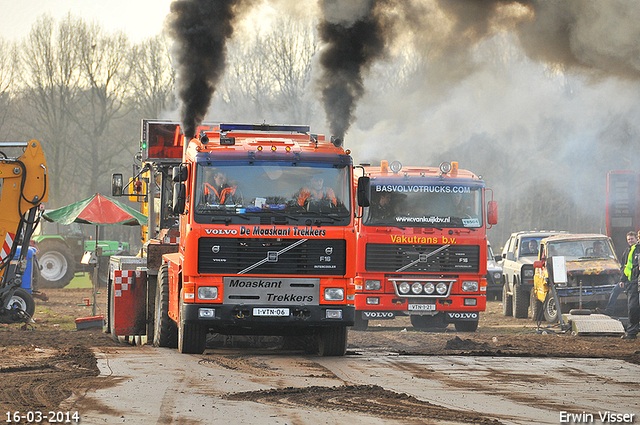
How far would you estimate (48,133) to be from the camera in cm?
5003

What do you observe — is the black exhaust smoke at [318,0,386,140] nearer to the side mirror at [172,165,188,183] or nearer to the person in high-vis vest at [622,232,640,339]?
the person in high-vis vest at [622,232,640,339]

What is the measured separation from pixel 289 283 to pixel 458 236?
5.97 meters

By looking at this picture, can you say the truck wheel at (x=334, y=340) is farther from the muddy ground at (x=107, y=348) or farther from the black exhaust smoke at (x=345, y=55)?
the black exhaust smoke at (x=345, y=55)

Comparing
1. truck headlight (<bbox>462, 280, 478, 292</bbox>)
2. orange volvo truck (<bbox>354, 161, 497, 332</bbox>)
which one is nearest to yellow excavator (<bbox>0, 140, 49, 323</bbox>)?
orange volvo truck (<bbox>354, 161, 497, 332</bbox>)

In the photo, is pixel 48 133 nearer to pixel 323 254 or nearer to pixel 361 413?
pixel 323 254

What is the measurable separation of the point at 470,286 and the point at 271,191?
6.52 metres

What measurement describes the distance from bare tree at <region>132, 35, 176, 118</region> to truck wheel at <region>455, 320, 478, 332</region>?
33624mm

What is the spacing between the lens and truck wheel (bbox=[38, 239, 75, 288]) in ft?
108

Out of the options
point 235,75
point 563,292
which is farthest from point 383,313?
point 235,75

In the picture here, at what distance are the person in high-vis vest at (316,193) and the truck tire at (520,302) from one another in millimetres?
11197

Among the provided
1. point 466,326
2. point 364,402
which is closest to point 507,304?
point 466,326

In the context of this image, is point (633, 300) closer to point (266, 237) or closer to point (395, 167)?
point (395, 167)

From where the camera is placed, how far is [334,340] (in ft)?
42.1

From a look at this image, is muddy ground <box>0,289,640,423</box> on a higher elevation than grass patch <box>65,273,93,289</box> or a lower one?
lower
